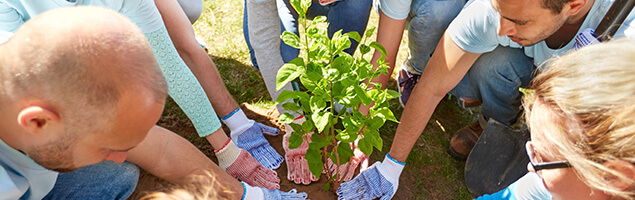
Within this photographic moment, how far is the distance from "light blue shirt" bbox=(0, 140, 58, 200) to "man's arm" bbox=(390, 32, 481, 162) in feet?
5.05

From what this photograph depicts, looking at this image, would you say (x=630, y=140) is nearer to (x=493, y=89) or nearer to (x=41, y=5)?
(x=493, y=89)

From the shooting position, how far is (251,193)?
2.13 metres

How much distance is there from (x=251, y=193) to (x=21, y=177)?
89 centimetres

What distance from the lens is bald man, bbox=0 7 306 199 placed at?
1.23m

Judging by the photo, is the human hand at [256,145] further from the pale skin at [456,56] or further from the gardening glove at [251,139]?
the pale skin at [456,56]

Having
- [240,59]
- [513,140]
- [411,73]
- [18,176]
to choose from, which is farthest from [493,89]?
[18,176]

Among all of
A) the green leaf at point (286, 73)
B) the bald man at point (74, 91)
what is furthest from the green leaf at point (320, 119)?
the bald man at point (74, 91)

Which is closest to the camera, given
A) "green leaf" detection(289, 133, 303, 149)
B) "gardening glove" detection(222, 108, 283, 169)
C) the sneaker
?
"green leaf" detection(289, 133, 303, 149)

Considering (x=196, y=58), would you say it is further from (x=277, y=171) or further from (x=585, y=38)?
(x=585, y=38)

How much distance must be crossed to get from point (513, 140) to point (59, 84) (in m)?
2.10

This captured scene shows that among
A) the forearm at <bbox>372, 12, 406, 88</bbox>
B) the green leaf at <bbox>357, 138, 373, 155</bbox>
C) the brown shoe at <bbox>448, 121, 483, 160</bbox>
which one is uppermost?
the forearm at <bbox>372, 12, 406, 88</bbox>

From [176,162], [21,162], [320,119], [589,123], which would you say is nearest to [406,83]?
[320,119]

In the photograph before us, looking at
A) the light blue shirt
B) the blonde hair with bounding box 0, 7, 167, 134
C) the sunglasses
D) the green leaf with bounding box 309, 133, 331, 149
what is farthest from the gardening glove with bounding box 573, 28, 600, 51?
the light blue shirt

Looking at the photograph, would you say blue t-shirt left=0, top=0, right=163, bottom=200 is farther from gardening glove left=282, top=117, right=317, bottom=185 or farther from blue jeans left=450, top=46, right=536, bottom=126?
blue jeans left=450, top=46, right=536, bottom=126
